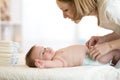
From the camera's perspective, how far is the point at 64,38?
3.90 meters

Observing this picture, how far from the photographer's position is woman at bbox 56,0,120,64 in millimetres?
1205

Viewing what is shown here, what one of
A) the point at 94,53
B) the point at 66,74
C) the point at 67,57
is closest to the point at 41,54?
the point at 67,57

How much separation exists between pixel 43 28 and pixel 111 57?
2565 mm

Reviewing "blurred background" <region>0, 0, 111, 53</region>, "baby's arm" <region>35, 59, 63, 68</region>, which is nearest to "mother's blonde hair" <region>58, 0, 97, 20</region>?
"baby's arm" <region>35, 59, 63, 68</region>

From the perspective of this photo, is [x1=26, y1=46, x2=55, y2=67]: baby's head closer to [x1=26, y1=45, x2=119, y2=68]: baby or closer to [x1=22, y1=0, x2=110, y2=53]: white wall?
[x1=26, y1=45, x2=119, y2=68]: baby

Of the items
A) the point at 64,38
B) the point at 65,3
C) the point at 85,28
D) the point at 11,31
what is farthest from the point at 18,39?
the point at 65,3

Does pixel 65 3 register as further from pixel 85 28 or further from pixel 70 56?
pixel 85 28

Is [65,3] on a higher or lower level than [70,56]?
higher

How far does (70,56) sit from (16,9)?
8.38 feet

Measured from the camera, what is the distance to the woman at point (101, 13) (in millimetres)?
1205

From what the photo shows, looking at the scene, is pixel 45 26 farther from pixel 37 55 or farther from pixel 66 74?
pixel 66 74

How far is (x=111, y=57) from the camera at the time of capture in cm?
135

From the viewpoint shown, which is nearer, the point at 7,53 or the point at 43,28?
the point at 7,53

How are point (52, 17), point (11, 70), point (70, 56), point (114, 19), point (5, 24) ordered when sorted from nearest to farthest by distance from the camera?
point (11, 70)
point (114, 19)
point (70, 56)
point (5, 24)
point (52, 17)
